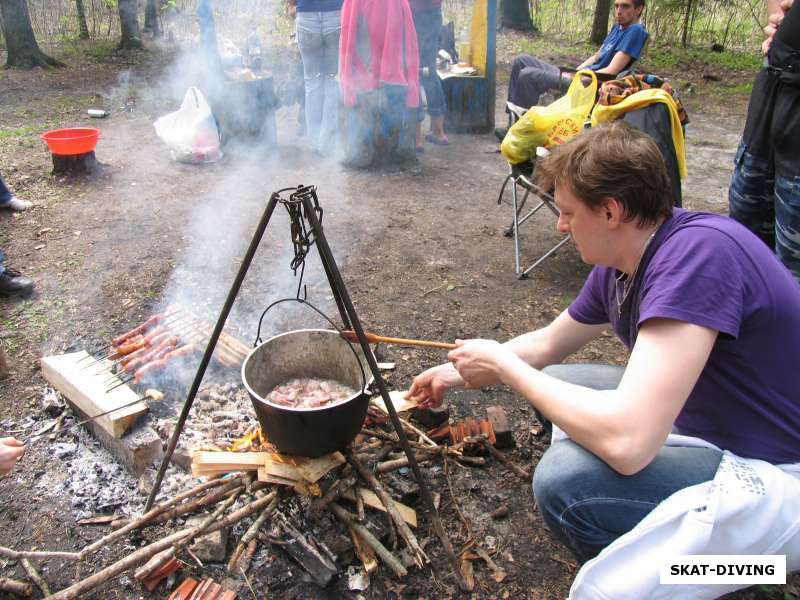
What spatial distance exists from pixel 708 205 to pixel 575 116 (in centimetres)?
250

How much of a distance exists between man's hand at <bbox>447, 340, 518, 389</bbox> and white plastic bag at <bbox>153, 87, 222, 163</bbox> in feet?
19.0

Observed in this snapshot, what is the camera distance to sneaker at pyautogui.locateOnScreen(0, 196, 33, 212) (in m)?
5.43

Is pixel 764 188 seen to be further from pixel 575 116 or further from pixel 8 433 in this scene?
pixel 8 433

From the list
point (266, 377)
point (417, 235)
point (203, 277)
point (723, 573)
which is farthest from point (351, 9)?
point (723, 573)

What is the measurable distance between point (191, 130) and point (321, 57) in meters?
1.84

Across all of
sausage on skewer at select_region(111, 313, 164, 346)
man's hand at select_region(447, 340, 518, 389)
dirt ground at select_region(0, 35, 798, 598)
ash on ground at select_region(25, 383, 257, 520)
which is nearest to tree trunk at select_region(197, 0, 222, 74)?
dirt ground at select_region(0, 35, 798, 598)

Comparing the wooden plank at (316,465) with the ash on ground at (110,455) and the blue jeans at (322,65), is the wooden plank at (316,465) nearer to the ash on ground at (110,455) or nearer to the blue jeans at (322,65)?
the ash on ground at (110,455)

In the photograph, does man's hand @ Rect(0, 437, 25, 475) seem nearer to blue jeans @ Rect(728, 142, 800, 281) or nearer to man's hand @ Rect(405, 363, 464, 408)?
man's hand @ Rect(405, 363, 464, 408)

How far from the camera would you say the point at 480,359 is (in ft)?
6.68

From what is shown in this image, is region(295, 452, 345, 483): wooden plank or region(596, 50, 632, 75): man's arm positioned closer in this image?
region(295, 452, 345, 483): wooden plank

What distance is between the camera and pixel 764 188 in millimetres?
3021

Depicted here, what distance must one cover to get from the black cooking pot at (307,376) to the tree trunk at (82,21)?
14500 mm

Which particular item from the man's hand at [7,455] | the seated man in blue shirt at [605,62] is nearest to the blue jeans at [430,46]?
the seated man in blue shirt at [605,62]

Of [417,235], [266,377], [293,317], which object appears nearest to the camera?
[266,377]
